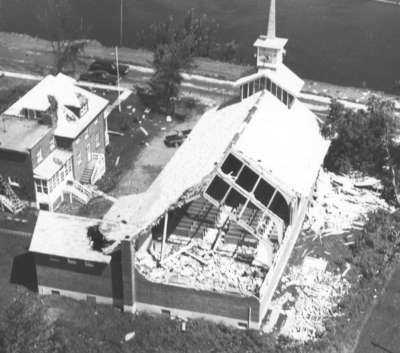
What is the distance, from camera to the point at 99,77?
87188mm

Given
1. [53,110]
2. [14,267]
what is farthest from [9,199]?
[14,267]

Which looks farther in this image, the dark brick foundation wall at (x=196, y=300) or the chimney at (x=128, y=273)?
the dark brick foundation wall at (x=196, y=300)

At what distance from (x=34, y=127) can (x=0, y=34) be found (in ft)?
160

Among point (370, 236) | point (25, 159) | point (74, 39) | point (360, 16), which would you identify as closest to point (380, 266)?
point (370, 236)

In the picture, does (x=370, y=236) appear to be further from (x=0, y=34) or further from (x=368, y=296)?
(x=0, y=34)

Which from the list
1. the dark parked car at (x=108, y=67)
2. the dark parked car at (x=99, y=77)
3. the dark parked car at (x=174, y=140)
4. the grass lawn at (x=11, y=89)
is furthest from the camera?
the dark parked car at (x=108, y=67)

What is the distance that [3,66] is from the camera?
92812 millimetres

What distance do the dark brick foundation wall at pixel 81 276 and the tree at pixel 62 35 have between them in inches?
1742

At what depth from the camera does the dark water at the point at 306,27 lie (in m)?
108

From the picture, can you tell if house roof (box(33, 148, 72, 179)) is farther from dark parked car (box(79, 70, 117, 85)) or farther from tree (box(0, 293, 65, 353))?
dark parked car (box(79, 70, 117, 85))

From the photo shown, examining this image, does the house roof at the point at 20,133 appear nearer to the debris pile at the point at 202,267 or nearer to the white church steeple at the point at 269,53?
the debris pile at the point at 202,267

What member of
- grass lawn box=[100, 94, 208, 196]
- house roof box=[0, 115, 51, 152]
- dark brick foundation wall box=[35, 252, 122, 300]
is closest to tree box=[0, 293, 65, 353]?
dark brick foundation wall box=[35, 252, 122, 300]

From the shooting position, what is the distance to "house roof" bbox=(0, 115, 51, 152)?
59219mm

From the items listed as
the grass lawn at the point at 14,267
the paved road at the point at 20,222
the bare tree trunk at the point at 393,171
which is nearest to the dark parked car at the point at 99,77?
the paved road at the point at 20,222
